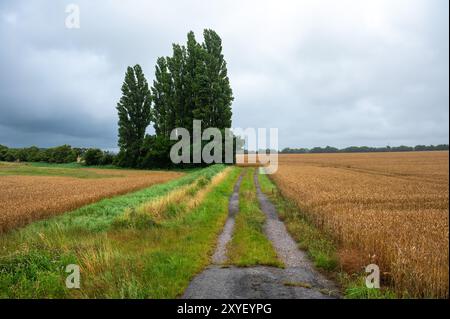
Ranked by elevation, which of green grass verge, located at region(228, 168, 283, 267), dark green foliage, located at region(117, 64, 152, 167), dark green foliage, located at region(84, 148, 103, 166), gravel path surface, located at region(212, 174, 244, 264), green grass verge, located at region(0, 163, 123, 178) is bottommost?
gravel path surface, located at region(212, 174, 244, 264)

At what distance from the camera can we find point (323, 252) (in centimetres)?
966

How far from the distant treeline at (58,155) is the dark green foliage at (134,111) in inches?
433

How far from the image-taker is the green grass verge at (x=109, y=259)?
6.89 meters

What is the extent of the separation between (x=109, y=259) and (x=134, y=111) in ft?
183

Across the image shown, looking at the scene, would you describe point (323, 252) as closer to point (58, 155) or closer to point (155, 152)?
point (155, 152)

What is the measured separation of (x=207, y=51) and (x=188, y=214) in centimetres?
4563

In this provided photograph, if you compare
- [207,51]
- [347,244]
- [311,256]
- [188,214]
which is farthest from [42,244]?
[207,51]

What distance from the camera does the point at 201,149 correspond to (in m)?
53.2

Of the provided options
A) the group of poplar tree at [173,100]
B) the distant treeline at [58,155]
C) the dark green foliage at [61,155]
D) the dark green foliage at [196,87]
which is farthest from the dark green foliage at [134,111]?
the dark green foliage at [61,155]

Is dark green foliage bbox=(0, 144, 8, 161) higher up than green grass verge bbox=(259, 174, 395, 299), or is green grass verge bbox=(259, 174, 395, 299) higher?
dark green foliage bbox=(0, 144, 8, 161)

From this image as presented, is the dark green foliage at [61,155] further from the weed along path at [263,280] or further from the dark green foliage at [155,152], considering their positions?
the weed along path at [263,280]

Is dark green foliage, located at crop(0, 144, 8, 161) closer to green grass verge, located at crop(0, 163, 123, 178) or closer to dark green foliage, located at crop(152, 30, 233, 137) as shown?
green grass verge, located at crop(0, 163, 123, 178)

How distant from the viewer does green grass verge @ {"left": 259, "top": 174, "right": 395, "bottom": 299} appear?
671 cm

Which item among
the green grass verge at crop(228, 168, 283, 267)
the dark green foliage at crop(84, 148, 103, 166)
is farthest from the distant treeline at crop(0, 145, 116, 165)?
the green grass verge at crop(228, 168, 283, 267)
